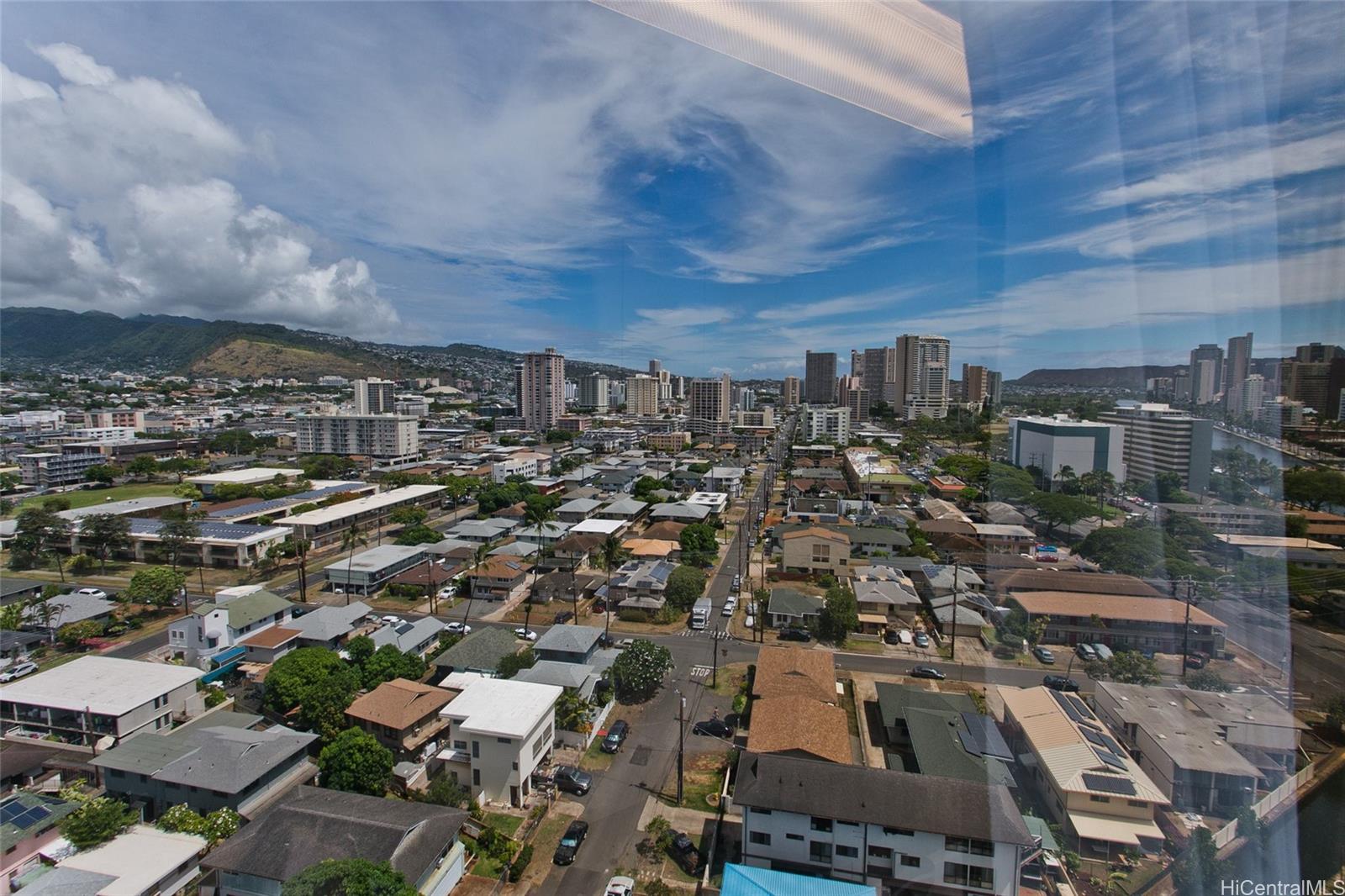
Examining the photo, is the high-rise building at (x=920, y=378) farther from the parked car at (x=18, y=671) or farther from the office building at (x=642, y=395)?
the parked car at (x=18, y=671)

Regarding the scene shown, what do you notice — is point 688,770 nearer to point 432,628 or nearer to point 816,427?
point 432,628

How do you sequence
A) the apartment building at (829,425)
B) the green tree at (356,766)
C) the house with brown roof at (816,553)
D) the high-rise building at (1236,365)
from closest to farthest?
1. the high-rise building at (1236,365)
2. the green tree at (356,766)
3. the house with brown roof at (816,553)
4. the apartment building at (829,425)

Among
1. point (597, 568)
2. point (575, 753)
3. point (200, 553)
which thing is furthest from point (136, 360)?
point (575, 753)

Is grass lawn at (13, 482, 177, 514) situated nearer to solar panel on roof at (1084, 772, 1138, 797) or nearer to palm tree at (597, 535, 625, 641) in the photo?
palm tree at (597, 535, 625, 641)

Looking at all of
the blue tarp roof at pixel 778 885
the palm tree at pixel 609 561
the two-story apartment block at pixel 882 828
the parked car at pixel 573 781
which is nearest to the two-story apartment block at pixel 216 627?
the palm tree at pixel 609 561

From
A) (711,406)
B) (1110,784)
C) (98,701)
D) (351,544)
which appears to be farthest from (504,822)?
(711,406)

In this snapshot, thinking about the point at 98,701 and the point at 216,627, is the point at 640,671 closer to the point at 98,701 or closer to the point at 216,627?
the point at 98,701
